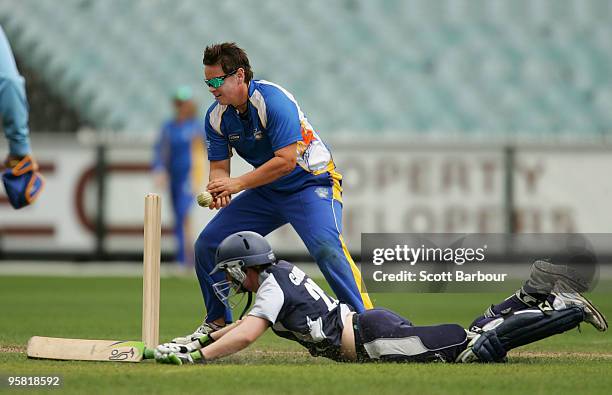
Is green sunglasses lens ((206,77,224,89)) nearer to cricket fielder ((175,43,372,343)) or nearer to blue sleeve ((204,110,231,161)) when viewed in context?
cricket fielder ((175,43,372,343))

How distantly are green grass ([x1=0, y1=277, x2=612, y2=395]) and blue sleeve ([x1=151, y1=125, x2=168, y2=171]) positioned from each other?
12.9 feet

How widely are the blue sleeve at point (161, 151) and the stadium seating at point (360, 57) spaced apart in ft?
8.18

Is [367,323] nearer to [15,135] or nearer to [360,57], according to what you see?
[15,135]

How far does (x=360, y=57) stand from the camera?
Answer: 56.7 feet

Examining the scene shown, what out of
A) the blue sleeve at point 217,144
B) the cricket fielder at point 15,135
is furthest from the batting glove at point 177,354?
the blue sleeve at point 217,144

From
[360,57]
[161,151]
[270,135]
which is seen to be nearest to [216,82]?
[270,135]

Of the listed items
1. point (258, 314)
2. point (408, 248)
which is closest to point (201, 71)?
point (408, 248)

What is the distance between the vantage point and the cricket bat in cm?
664

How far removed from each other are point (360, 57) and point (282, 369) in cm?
1137

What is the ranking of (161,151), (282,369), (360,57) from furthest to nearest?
(360,57) < (161,151) < (282,369)

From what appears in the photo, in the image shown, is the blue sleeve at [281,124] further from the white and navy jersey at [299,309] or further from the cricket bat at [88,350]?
the cricket bat at [88,350]

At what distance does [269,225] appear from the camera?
7574 millimetres

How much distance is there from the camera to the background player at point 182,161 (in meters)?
14.4

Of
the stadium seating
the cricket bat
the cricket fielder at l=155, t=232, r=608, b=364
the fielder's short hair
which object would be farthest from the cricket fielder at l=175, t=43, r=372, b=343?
the stadium seating
